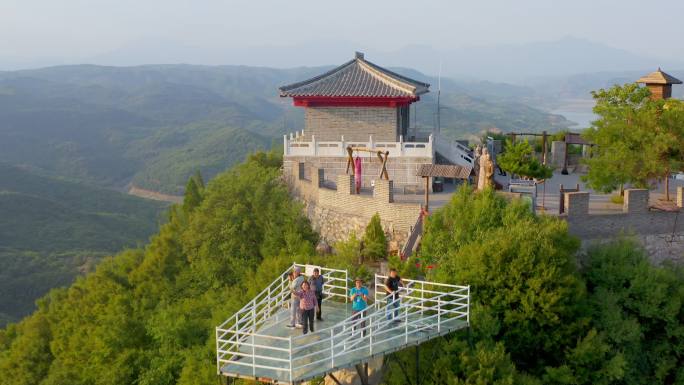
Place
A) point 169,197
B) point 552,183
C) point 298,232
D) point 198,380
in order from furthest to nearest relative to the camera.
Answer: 1. point 169,197
2. point 552,183
3. point 298,232
4. point 198,380

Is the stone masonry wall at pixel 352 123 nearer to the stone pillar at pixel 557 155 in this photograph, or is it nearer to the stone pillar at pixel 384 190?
the stone pillar at pixel 384 190

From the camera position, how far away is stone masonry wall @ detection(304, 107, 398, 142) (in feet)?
95.0

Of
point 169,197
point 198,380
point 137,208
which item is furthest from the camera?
point 169,197

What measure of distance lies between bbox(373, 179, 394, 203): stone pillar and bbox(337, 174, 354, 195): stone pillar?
4.23ft

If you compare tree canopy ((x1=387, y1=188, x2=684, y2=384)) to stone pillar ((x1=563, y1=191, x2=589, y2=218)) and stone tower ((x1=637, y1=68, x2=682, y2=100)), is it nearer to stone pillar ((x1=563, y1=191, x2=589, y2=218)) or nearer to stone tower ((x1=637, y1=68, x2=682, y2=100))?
stone pillar ((x1=563, y1=191, x2=589, y2=218))

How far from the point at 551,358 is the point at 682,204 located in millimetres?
7926

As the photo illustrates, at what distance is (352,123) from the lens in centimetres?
2911

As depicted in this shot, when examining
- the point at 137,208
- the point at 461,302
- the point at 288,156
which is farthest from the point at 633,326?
the point at 137,208

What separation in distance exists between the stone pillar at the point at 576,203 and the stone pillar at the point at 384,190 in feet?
18.1

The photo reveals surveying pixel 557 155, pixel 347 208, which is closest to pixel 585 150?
pixel 557 155

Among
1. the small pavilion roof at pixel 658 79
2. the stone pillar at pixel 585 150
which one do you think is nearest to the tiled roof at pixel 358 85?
the stone pillar at pixel 585 150

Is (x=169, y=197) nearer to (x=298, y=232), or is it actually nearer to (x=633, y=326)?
(x=298, y=232)

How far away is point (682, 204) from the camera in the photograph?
66.4 ft

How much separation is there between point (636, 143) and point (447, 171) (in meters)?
6.26
